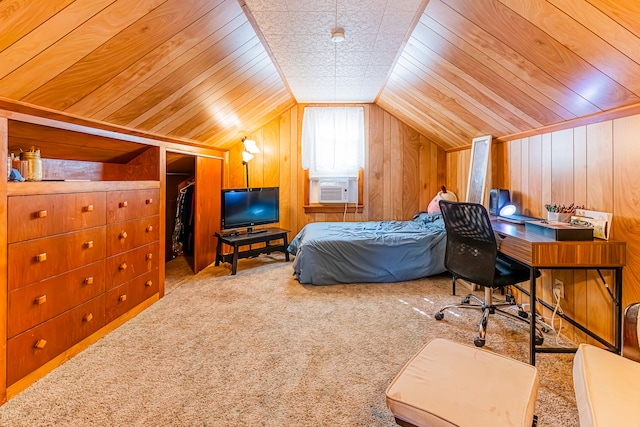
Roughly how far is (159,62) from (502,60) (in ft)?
7.53

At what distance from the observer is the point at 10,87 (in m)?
1.59

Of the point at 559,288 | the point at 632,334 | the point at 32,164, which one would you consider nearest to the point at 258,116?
the point at 32,164

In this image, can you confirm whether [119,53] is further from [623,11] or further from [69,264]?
[623,11]

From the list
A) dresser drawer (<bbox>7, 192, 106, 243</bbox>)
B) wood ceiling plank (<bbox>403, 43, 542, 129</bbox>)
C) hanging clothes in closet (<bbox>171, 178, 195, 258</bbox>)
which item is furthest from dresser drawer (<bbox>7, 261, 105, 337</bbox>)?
wood ceiling plank (<bbox>403, 43, 542, 129</bbox>)

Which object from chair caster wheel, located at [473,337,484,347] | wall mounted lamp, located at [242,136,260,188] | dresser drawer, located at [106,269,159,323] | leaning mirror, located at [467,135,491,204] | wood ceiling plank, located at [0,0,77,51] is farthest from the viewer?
wall mounted lamp, located at [242,136,260,188]

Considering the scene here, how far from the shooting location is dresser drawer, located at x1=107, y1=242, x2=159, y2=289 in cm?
250

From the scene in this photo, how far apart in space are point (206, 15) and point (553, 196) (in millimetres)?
2855

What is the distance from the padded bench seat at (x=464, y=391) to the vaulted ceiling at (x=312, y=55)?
1585 millimetres

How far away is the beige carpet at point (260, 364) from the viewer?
1.57 meters

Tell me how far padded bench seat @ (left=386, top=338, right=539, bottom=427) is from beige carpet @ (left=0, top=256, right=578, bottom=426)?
0.07m

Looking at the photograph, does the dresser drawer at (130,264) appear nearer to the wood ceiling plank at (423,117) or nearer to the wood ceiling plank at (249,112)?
the wood ceiling plank at (249,112)

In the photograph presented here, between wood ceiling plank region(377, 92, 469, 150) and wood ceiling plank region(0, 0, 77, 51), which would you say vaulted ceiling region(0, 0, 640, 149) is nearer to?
wood ceiling plank region(0, 0, 77, 51)

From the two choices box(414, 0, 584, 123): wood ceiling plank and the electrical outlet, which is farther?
the electrical outlet

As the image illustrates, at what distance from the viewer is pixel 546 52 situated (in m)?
1.82
